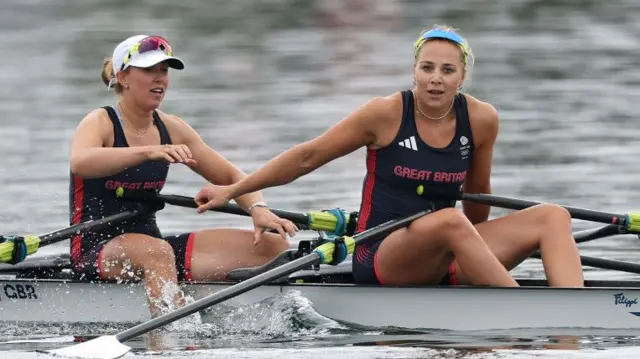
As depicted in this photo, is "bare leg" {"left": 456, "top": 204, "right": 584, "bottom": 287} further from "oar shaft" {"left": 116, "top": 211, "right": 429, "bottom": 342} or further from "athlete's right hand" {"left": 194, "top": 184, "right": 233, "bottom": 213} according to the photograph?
"athlete's right hand" {"left": 194, "top": 184, "right": 233, "bottom": 213}

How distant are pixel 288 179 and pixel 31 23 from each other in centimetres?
1879

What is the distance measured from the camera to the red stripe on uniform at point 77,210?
8078 millimetres

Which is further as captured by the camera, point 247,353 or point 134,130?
point 134,130

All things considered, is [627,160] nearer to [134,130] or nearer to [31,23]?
[134,130]

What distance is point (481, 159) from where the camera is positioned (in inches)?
301

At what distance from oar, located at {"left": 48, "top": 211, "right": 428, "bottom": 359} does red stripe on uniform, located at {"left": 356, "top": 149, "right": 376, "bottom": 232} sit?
0.85ft

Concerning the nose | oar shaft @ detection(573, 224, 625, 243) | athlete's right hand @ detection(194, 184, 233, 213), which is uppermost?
the nose

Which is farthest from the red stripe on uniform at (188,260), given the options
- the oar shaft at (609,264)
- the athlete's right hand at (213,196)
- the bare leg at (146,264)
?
the oar shaft at (609,264)

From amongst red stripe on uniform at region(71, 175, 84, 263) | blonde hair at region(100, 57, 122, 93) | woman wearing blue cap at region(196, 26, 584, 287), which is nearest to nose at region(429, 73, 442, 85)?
woman wearing blue cap at region(196, 26, 584, 287)

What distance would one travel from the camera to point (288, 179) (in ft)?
24.8

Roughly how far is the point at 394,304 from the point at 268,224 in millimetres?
811

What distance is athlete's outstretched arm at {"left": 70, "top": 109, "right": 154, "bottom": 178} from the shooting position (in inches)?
303

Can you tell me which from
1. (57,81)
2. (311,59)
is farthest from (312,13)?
(57,81)

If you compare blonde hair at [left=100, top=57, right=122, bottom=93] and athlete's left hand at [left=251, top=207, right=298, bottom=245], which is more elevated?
blonde hair at [left=100, top=57, right=122, bottom=93]
